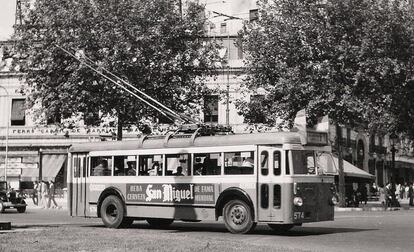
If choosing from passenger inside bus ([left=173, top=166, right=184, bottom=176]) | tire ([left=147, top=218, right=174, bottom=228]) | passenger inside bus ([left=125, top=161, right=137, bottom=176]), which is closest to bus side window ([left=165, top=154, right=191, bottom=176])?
passenger inside bus ([left=173, top=166, right=184, bottom=176])

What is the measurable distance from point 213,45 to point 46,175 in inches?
780

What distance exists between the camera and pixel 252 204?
1725 centimetres

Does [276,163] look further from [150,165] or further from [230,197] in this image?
[150,165]

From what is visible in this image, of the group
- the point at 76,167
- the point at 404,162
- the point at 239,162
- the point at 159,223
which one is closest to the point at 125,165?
the point at 76,167

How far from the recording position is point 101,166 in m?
20.7

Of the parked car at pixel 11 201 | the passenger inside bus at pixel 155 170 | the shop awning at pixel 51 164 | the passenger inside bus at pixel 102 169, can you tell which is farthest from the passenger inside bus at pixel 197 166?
the shop awning at pixel 51 164

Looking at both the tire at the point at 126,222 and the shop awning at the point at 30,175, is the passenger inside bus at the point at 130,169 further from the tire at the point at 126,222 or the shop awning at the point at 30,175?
the shop awning at the point at 30,175

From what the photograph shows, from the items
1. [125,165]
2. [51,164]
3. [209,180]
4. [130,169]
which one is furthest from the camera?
[51,164]

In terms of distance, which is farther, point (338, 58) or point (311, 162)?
point (338, 58)

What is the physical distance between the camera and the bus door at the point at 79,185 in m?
21.0

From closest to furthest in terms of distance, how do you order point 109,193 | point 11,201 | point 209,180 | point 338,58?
point 209,180
point 109,193
point 11,201
point 338,58

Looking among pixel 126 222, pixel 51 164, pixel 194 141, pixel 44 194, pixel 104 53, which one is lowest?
pixel 126 222

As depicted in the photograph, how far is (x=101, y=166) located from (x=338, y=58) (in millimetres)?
18310

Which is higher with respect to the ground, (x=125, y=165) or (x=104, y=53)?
(x=104, y=53)
